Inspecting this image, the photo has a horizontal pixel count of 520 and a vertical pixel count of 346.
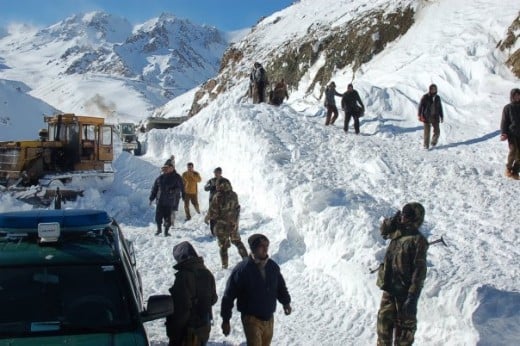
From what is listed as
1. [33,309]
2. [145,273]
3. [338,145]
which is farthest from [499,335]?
[338,145]

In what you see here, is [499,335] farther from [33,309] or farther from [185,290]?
[33,309]

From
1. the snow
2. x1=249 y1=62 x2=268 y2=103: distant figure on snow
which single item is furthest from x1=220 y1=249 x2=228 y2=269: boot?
x1=249 y1=62 x2=268 y2=103: distant figure on snow

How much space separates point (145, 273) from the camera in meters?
9.58

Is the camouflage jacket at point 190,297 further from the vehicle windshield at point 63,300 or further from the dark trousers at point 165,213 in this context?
the dark trousers at point 165,213

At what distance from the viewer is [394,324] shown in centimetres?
574

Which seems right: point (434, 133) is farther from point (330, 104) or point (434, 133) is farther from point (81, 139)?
point (81, 139)

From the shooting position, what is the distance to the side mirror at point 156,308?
4160 millimetres

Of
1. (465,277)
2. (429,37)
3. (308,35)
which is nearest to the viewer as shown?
(465,277)

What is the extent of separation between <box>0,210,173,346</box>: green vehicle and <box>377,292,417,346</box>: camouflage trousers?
246cm

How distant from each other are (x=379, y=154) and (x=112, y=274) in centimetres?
1009

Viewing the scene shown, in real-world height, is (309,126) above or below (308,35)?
below

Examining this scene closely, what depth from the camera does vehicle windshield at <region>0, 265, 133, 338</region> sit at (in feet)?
12.8

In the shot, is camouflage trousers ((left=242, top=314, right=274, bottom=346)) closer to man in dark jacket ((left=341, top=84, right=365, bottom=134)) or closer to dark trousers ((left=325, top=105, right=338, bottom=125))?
man in dark jacket ((left=341, top=84, right=365, bottom=134))

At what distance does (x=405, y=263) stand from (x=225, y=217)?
444cm
